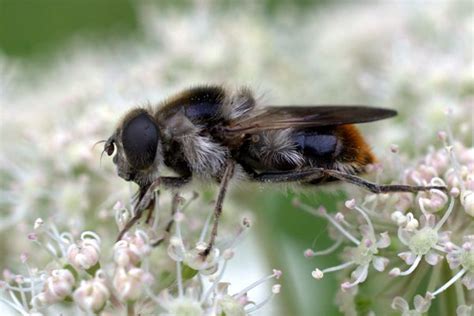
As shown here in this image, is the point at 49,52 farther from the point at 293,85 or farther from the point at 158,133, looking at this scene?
the point at 158,133

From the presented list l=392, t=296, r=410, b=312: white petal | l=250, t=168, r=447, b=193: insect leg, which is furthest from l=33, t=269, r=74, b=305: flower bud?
l=392, t=296, r=410, b=312: white petal

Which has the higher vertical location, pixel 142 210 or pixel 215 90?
pixel 215 90

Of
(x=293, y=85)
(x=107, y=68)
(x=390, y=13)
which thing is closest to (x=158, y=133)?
(x=293, y=85)

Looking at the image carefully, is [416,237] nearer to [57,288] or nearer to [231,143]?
[231,143]

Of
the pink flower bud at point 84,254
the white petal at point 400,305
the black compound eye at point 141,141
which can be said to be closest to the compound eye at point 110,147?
the black compound eye at point 141,141

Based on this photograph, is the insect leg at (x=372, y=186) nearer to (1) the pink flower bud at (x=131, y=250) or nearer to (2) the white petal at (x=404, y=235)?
(2) the white petal at (x=404, y=235)

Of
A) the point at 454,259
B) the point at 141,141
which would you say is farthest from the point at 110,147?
the point at 454,259
